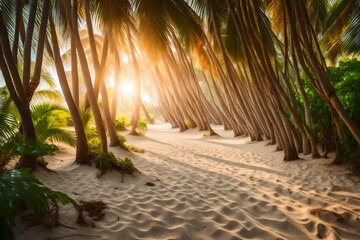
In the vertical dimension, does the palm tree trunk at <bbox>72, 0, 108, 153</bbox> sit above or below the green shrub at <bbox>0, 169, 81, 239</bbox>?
above

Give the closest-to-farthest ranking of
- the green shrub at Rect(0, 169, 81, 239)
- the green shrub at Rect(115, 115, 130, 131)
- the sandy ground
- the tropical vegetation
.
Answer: the green shrub at Rect(0, 169, 81, 239), the sandy ground, the tropical vegetation, the green shrub at Rect(115, 115, 130, 131)

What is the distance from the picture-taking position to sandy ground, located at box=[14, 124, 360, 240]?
2469 mm

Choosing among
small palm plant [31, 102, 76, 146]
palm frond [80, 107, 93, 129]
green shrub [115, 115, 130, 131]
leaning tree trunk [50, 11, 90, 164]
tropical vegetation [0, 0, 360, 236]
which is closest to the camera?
tropical vegetation [0, 0, 360, 236]

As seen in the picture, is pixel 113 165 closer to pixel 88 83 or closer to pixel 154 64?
pixel 88 83

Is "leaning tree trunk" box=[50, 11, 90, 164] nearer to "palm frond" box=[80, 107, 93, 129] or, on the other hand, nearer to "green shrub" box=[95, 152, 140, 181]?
"green shrub" box=[95, 152, 140, 181]

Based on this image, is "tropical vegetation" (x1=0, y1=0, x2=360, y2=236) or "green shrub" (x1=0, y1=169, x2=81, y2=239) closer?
"green shrub" (x1=0, y1=169, x2=81, y2=239)

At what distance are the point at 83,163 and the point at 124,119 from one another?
8.84m

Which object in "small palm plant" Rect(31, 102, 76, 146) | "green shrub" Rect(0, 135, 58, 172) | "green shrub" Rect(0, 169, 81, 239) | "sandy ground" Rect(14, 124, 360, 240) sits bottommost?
"sandy ground" Rect(14, 124, 360, 240)

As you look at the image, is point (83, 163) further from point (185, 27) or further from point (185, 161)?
point (185, 27)

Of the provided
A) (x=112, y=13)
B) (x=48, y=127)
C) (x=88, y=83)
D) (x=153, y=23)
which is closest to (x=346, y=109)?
(x=153, y=23)

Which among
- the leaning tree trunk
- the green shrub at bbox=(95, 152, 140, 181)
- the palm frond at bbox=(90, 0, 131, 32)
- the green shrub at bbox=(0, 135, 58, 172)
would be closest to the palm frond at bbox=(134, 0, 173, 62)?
the palm frond at bbox=(90, 0, 131, 32)

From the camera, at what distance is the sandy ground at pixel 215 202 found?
8.10 feet

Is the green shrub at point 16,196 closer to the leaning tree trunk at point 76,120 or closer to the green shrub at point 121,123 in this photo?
the leaning tree trunk at point 76,120

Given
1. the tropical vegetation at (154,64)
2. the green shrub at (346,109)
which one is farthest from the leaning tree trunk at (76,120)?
the green shrub at (346,109)
